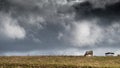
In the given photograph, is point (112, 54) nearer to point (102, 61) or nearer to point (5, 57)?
point (102, 61)

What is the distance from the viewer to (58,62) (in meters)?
58.4

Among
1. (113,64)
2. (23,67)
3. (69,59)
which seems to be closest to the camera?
(23,67)

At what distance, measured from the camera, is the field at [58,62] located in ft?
179

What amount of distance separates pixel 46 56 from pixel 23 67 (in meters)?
10.8

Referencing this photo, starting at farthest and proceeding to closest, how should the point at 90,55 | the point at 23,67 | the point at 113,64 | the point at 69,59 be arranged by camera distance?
the point at 90,55 → the point at 69,59 → the point at 113,64 → the point at 23,67

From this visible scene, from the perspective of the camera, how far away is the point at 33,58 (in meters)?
62.6

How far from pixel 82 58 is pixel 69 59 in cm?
289

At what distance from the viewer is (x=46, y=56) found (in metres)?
64.1

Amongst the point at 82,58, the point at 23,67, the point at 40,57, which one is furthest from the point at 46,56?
the point at 23,67

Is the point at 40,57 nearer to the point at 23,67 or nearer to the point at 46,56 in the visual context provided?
the point at 46,56

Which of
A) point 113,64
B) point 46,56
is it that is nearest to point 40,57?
point 46,56

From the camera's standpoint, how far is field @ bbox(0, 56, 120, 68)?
54625 millimetres

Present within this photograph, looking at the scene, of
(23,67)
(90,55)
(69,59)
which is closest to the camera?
(23,67)

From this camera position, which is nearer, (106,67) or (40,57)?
(106,67)
